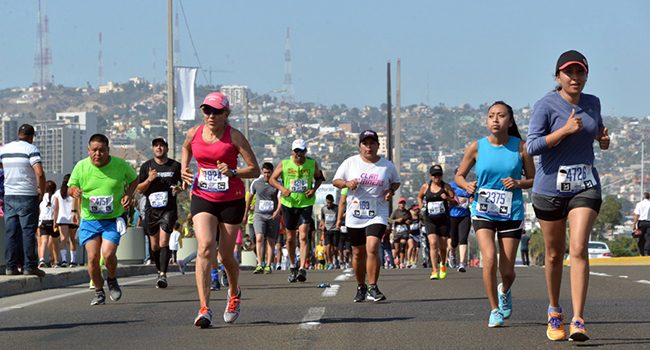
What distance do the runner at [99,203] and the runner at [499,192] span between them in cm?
462

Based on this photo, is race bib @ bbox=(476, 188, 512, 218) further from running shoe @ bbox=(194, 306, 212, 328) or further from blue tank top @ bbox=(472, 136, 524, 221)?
running shoe @ bbox=(194, 306, 212, 328)

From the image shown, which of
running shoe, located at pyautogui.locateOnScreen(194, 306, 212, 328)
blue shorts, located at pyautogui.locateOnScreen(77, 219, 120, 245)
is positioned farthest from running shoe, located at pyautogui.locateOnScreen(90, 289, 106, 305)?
running shoe, located at pyautogui.locateOnScreen(194, 306, 212, 328)

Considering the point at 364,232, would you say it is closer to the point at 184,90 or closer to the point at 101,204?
the point at 101,204

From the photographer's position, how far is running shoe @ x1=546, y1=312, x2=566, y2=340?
978 centimetres

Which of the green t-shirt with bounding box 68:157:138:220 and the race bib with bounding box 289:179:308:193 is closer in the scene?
the green t-shirt with bounding box 68:157:138:220

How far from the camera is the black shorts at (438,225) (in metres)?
21.8

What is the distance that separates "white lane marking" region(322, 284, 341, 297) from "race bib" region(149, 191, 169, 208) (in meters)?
2.48

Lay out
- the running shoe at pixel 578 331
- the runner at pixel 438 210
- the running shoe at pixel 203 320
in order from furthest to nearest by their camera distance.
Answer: the runner at pixel 438 210, the running shoe at pixel 203 320, the running shoe at pixel 578 331

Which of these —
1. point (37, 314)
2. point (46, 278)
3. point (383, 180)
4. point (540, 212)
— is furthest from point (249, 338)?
point (46, 278)

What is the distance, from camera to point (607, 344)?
955 centimetres

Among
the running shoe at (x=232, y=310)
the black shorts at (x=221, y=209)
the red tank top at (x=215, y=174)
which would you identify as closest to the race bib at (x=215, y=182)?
the red tank top at (x=215, y=174)

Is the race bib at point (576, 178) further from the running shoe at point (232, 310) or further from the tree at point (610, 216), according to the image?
the tree at point (610, 216)

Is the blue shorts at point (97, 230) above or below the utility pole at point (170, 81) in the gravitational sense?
below

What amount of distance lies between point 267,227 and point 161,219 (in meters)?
4.92
